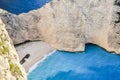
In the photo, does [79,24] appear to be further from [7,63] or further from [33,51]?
[7,63]

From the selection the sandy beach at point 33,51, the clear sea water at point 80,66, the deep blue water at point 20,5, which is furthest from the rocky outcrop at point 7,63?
the deep blue water at point 20,5

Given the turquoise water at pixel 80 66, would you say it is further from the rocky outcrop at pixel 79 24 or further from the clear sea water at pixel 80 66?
the rocky outcrop at pixel 79 24

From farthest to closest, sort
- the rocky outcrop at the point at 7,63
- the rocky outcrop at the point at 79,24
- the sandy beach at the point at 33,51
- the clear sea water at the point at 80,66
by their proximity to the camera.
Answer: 1. the rocky outcrop at the point at 79,24
2. the sandy beach at the point at 33,51
3. the clear sea water at the point at 80,66
4. the rocky outcrop at the point at 7,63

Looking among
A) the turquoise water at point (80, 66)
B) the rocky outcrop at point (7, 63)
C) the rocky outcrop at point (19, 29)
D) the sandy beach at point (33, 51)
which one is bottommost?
the turquoise water at point (80, 66)

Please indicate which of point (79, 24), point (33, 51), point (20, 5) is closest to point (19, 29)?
point (33, 51)

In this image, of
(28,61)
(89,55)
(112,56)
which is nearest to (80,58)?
(89,55)

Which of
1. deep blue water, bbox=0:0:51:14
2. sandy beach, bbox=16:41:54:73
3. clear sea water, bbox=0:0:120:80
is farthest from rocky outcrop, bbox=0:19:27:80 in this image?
deep blue water, bbox=0:0:51:14
